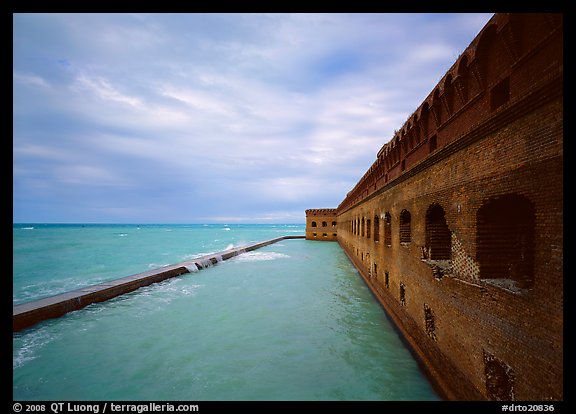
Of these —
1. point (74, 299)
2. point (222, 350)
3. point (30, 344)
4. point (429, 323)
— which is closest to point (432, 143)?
point (429, 323)

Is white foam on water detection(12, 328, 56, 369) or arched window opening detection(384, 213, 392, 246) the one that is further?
arched window opening detection(384, 213, 392, 246)

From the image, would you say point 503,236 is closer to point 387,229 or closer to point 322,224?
point 387,229

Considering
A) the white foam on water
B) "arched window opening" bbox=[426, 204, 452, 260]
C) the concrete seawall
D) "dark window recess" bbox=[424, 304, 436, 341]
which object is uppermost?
"arched window opening" bbox=[426, 204, 452, 260]

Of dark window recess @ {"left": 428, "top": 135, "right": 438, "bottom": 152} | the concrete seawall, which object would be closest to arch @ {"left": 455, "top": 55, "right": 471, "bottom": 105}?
dark window recess @ {"left": 428, "top": 135, "right": 438, "bottom": 152}

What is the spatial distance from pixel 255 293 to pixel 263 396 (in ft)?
23.6

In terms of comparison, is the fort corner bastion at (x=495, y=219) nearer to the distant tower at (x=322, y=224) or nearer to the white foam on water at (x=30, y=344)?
the white foam on water at (x=30, y=344)

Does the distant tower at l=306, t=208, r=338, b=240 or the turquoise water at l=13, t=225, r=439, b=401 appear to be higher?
the distant tower at l=306, t=208, r=338, b=240

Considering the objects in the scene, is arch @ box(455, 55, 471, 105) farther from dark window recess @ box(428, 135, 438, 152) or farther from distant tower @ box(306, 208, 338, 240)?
distant tower @ box(306, 208, 338, 240)

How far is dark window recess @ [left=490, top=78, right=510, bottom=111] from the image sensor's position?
3.67 meters

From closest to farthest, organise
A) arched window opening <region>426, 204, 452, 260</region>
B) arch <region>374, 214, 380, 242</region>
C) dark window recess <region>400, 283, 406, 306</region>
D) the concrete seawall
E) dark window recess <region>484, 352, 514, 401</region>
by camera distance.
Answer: dark window recess <region>484, 352, 514, 401</region>, arched window opening <region>426, 204, 452, 260</region>, dark window recess <region>400, 283, 406, 306</region>, the concrete seawall, arch <region>374, 214, 380, 242</region>

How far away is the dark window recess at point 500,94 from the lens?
367cm


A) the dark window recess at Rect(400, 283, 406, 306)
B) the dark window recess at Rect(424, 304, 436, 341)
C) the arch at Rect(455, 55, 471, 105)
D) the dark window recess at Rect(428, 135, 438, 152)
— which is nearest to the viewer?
the arch at Rect(455, 55, 471, 105)

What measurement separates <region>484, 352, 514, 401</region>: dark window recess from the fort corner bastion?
0.04ft
